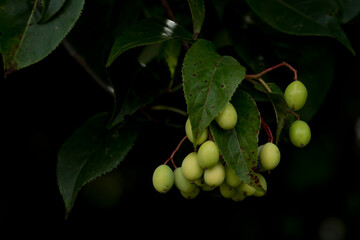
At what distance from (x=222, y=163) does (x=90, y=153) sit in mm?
368

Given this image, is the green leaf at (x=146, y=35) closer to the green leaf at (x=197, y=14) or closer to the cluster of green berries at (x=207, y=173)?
the green leaf at (x=197, y=14)

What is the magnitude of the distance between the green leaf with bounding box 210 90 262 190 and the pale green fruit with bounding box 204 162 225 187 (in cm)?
4

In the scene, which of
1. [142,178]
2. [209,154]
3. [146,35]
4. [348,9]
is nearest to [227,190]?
[209,154]

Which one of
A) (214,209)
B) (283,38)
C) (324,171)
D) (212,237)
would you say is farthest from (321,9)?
(212,237)

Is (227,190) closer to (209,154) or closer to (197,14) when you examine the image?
(209,154)

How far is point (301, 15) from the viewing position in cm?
101

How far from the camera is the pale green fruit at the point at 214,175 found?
0.68 metres

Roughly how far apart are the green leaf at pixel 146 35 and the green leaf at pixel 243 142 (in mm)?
165

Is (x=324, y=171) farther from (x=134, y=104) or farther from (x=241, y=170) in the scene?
(x=241, y=170)

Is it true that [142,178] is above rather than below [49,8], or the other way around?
below

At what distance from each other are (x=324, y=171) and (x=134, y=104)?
93 centimetres

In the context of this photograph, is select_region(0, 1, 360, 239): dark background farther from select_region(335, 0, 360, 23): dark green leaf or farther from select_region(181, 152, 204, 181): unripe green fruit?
select_region(181, 152, 204, 181): unripe green fruit

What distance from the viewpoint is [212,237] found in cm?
170

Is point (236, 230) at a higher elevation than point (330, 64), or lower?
lower
